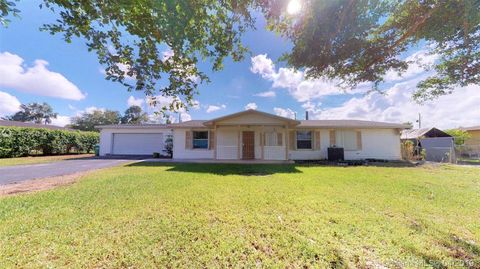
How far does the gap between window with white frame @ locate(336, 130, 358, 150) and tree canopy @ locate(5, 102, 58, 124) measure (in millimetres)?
76164

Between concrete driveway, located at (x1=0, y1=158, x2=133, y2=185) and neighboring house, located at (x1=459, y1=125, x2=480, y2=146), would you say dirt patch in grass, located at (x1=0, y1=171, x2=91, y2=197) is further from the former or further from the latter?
neighboring house, located at (x1=459, y1=125, x2=480, y2=146)

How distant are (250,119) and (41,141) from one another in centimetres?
1918

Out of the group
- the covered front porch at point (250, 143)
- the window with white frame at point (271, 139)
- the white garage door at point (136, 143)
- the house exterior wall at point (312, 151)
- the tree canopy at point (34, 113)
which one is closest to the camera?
the covered front porch at point (250, 143)

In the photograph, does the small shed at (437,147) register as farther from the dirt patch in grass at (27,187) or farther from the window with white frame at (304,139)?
the dirt patch in grass at (27,187)

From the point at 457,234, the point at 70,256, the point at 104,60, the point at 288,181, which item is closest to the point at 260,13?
the point at 104,60

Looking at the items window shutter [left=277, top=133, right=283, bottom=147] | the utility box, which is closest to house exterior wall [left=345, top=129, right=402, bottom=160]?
the utility box

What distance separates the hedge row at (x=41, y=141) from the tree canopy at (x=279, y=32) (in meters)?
20.5

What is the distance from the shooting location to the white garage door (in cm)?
1997

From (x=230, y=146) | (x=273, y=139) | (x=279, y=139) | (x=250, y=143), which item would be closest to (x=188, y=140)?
(x=230, y=146)

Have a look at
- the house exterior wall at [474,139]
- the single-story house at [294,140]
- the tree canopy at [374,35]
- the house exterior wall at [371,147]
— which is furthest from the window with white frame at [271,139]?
the house exterior wall at [474,139]

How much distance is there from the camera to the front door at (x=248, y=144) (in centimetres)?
1554

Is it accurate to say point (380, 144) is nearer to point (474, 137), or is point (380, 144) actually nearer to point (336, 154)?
point (336, 154)

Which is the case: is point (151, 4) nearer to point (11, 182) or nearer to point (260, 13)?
point (260, 13)

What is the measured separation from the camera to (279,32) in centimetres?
378
